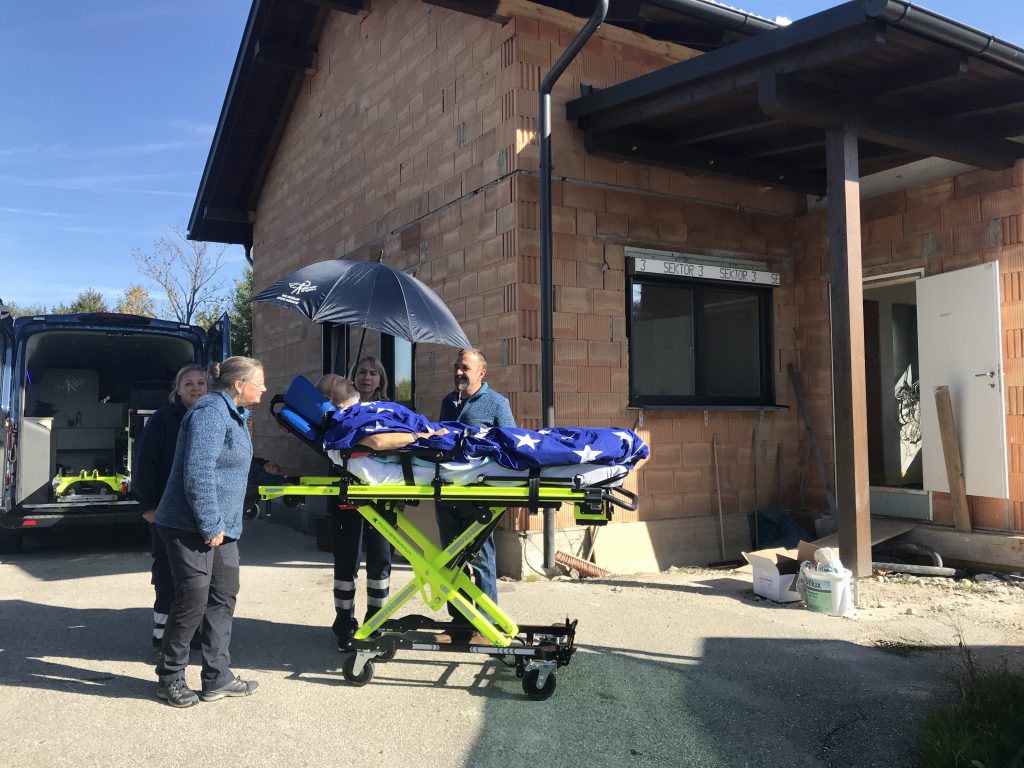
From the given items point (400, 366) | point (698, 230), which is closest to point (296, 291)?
point (400, 366)

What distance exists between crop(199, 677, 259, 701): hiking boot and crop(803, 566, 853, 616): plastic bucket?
146 inches

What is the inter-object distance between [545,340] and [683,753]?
155 inches

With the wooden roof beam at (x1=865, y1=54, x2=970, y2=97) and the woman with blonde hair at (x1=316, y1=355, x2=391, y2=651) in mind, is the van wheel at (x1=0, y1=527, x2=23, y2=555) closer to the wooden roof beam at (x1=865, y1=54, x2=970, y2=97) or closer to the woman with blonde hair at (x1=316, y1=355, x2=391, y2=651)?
the woman with blonde hair at (x1=316, y1=355, x2=391, y2=651)

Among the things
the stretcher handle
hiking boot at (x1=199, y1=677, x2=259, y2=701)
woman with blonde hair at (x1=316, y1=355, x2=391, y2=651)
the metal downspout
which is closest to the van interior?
the metal downspout

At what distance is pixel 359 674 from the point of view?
4.14 metres

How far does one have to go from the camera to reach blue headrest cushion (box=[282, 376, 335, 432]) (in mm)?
4141

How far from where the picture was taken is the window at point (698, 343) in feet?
25.3

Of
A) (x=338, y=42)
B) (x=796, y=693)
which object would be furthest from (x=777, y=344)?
(x=338, y=42)

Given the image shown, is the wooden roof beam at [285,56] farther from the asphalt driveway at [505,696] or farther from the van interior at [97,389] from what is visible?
the asphalt driveway at [505,696]

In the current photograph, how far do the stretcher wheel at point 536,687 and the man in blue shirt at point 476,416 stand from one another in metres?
0.71

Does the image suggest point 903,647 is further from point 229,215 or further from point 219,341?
point 229,215

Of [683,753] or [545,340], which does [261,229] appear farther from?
[683,753]

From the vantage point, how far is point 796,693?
404 centimetres

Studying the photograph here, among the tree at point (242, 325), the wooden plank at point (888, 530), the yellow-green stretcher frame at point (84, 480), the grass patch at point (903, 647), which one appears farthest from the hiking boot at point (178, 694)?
the tree at point (242, 325)
